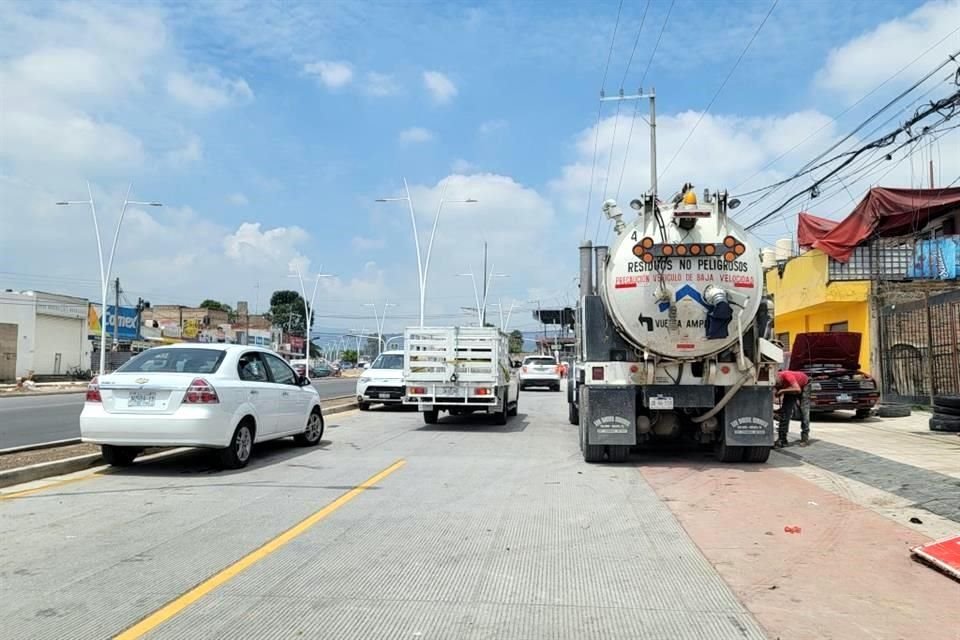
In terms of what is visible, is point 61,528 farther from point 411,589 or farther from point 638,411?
point 638,411

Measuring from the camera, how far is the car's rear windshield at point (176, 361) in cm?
965

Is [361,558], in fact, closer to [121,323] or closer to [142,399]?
[142,399]

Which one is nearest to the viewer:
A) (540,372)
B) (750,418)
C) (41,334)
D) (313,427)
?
(750,418)

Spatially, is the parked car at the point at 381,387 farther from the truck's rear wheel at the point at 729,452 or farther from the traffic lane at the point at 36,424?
the truck's rear wheel at the point at 729,452

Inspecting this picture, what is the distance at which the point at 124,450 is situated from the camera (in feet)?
32.5

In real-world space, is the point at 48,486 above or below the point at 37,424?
below

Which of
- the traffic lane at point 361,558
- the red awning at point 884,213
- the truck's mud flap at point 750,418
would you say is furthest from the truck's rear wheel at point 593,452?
the red awning at point 884,213

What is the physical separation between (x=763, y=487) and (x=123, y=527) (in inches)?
277

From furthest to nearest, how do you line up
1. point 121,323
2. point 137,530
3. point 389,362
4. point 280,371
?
point 121,323, point 389,362, point 280,371, point 137,530

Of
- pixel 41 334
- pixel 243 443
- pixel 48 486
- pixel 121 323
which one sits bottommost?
pixel 48 486

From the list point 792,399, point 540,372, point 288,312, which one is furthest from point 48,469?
point 288,312

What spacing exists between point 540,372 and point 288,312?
98884mm

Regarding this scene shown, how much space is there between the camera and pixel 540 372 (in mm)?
36062

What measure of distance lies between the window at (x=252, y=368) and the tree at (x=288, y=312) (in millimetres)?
112146
